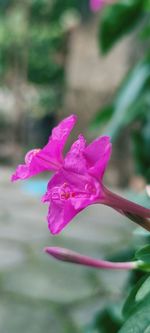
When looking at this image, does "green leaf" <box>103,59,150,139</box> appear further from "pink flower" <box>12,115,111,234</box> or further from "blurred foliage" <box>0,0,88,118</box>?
"blurred foliage" <box>0,0,88,118</box>

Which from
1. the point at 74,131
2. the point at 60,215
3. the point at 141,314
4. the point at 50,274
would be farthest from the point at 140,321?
the point at 74,131

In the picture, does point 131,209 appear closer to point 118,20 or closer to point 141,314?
point 141,314

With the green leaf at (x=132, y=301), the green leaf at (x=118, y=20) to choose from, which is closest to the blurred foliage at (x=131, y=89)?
the green leaf at (x=118, y=20)

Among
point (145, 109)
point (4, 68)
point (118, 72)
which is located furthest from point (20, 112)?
point (145, 109)

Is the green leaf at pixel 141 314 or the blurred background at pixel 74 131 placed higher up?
the green leaf at pixel 141 314

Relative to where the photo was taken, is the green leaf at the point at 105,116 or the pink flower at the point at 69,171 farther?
the green leaf at the point at 105,116

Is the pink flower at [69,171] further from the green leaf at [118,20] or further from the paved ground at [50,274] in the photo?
the paved ground at [50,274]
